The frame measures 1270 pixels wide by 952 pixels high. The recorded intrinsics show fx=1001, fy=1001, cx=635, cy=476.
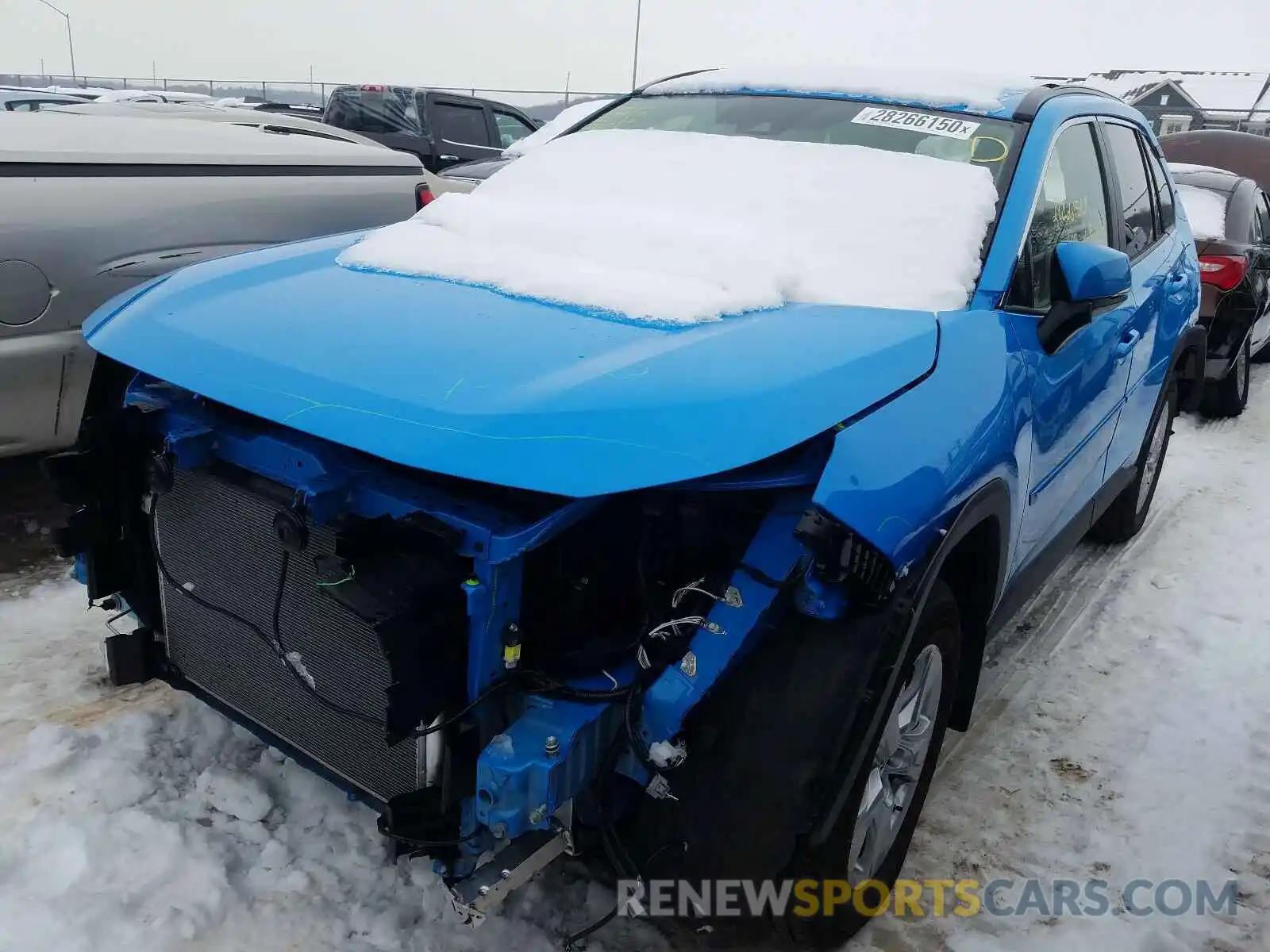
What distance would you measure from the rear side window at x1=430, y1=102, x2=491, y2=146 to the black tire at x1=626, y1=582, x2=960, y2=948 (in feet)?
36.6

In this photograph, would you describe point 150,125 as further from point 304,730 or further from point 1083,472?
point 1083,472

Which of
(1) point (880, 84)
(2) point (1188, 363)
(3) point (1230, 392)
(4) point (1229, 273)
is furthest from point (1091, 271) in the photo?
(3) point (1230, 392)

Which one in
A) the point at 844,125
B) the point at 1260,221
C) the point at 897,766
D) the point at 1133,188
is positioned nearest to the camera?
the point at 897,766

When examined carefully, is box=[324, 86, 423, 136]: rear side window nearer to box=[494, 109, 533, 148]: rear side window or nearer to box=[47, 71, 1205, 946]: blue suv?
box=[494, 109, 533, 148]: rear side window

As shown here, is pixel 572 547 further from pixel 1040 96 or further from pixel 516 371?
pixel 1040 96

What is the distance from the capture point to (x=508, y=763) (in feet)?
5.82

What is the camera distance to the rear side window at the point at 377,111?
11.9 metres

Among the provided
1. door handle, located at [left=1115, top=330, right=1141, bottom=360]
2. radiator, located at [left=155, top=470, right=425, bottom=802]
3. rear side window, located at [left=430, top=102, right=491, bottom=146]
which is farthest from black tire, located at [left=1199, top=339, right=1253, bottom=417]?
rear side window, located at [left=430, top=102, right=491, bottom=146]

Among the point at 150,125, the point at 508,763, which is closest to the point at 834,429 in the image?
the point at 508,763

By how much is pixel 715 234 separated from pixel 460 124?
413 inches

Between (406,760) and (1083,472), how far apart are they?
2.37 m

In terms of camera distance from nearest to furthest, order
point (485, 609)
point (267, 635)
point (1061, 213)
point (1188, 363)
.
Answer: point (485, 609), point (267, 635), point (1061, 213), point (1188, 363)

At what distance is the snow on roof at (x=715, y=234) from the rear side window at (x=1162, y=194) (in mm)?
1775

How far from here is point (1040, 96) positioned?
304cm
